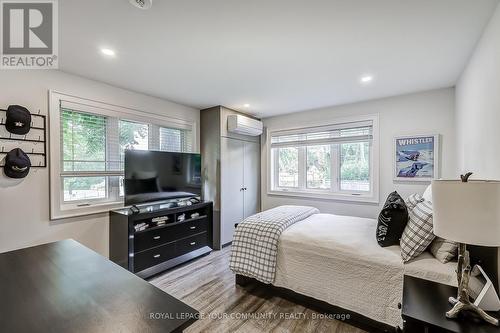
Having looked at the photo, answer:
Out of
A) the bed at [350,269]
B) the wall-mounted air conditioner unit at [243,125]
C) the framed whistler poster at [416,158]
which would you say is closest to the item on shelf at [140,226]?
the bed at [350,269]

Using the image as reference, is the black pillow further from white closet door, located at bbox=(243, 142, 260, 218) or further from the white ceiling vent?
white closet door, located at bbox=(243, 142, 260, 218)

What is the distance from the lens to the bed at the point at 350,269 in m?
1.69

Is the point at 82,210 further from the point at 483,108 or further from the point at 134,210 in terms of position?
the point at 483,108

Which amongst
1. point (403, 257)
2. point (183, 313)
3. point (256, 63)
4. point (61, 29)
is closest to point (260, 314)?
point (403, 257)

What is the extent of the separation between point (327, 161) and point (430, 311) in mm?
3037

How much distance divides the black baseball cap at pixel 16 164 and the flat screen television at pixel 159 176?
0.89 meters

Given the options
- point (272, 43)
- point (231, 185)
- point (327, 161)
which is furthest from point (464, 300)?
point (231, 185)

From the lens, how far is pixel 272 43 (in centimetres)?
197

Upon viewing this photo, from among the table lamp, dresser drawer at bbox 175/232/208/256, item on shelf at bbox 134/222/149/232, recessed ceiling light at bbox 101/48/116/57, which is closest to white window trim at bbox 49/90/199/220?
item on shelf at bbox 134/222/149/232

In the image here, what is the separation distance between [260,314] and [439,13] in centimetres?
281

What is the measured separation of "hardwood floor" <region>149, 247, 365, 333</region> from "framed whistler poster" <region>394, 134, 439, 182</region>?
2271 mm

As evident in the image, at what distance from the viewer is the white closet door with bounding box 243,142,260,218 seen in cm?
441

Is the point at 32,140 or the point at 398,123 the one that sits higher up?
the point at 398,123

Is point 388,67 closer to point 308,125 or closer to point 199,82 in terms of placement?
point 308,125
